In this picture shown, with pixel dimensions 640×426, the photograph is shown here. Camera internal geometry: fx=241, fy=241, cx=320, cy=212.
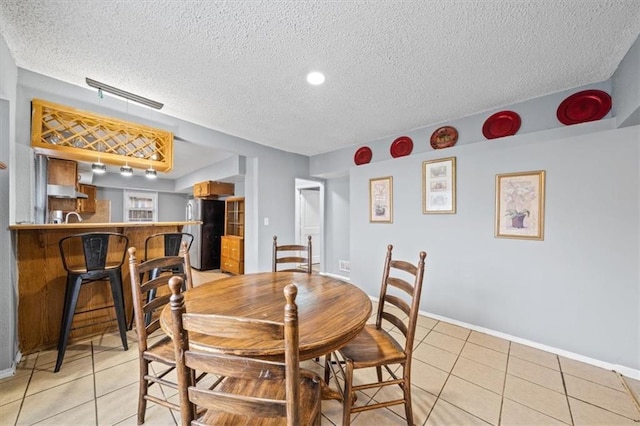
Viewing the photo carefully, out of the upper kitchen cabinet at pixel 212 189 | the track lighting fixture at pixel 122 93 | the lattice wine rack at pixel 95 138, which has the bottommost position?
the upper kitchen cabinet at pixel 212 189

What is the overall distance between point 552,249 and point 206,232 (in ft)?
19.3

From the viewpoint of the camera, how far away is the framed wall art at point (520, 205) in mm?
2311

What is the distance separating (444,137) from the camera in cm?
302

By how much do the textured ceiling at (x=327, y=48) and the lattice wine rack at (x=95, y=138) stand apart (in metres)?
0.34

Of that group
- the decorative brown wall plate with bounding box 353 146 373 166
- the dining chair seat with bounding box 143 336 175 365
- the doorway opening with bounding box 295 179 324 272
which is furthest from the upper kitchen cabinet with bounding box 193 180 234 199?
the dining chair seat with bounding box 143 336 175 365

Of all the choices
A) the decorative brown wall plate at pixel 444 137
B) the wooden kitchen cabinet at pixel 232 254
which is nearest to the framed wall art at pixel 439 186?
the decorative brown wall plate at pixel 444 137

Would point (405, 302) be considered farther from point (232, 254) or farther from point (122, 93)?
point (232, 254)

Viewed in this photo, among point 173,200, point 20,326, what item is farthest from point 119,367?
point 173,200

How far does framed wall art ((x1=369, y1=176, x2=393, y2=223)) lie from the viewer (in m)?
3.39

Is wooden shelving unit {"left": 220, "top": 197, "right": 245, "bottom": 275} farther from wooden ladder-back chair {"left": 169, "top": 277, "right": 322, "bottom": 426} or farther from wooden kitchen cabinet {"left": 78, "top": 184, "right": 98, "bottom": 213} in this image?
wooden ladder-back chair {"left": 169, "top": 277, "right": 322, "bottom": 426}

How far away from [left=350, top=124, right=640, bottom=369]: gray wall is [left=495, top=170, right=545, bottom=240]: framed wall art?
57 mm

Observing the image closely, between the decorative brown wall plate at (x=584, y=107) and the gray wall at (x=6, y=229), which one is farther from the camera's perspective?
the decorative brown wall plate at (x=584, y=107)

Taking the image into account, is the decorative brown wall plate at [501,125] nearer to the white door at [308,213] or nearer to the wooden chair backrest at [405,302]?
the wooden chair backrest at [405,302]

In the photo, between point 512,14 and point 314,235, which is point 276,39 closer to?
point 512,14
